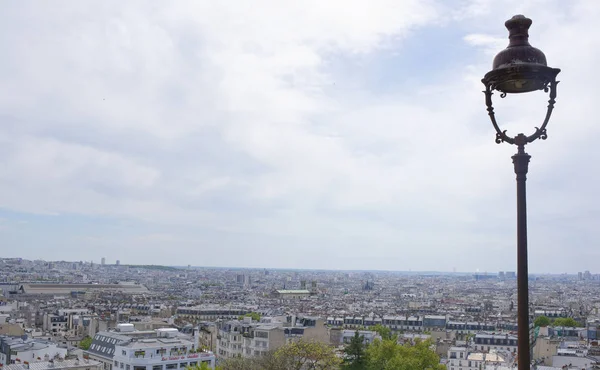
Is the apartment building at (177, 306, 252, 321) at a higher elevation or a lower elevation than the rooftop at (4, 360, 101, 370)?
lower

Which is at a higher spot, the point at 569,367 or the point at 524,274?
the point at 524,274

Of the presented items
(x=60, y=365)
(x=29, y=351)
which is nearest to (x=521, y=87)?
(x=60, y=365)

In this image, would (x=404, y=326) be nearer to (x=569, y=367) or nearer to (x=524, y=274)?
(x=569, y=367)

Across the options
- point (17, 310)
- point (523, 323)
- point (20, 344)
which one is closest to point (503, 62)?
point (523, 323)

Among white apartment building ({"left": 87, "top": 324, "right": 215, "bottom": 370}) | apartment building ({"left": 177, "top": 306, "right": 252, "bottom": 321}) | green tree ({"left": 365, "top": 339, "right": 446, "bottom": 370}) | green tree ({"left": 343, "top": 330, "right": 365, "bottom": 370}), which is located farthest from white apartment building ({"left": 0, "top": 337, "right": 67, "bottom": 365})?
apartment building ({"left": 177, "top": 306, "right": 252, "bottom": 321})

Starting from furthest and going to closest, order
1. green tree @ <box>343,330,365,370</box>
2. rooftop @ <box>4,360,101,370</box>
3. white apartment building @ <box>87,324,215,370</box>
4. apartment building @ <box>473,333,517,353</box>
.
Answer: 1. apartment building @ <box>473,333,517,353</box>
2. green tree @ <box>343,330,365,370</box>
3. white apartment building @ <box>87,324,215,370</box>
4. rooftop @ <box>4,360,101,370</box>

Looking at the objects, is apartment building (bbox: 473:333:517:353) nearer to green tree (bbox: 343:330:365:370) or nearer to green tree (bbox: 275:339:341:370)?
green tree (bbox: 343:330:365:370)

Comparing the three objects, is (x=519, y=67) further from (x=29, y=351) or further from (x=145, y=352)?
(x=29, y=351)
